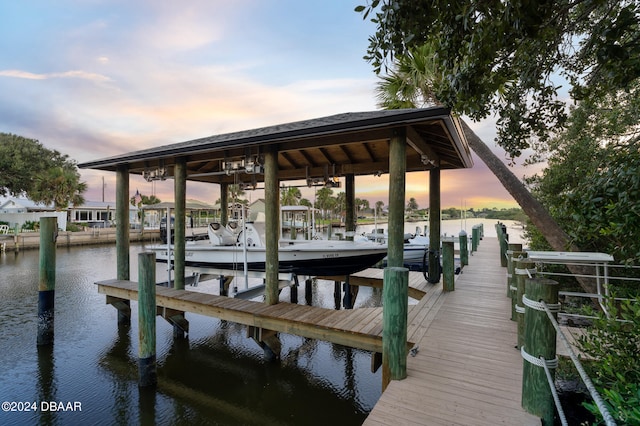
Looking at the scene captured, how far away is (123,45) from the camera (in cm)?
1208

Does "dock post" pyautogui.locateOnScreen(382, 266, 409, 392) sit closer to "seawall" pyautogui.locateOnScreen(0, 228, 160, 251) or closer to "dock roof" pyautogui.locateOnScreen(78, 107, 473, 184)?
"dock roof" pyautogui.locateOnScreen(78, 107, 473, 184)

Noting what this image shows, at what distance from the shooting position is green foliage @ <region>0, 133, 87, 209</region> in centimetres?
3108

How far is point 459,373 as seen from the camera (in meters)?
3.51

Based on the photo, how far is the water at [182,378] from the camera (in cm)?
528

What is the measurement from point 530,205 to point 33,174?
145ft

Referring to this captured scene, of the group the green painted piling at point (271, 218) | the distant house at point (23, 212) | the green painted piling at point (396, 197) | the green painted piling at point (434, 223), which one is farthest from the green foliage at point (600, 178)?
the distant house at point (23, 212)

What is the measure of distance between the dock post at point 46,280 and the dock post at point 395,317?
845cm

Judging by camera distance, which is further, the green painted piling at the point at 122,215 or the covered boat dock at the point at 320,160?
the green painted piling at the point at 122,215

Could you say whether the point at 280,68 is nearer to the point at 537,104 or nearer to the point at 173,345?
the point at 537,104

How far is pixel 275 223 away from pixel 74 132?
25.3 metres

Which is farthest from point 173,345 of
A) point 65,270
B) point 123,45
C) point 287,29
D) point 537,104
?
point 65,270

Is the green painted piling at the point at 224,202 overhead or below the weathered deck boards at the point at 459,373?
overhead

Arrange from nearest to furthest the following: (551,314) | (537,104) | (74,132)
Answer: (551,314), (537,104), (74,132)

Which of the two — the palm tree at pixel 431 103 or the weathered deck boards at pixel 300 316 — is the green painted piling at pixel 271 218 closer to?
the weathered deck boards at pixel 300 316
